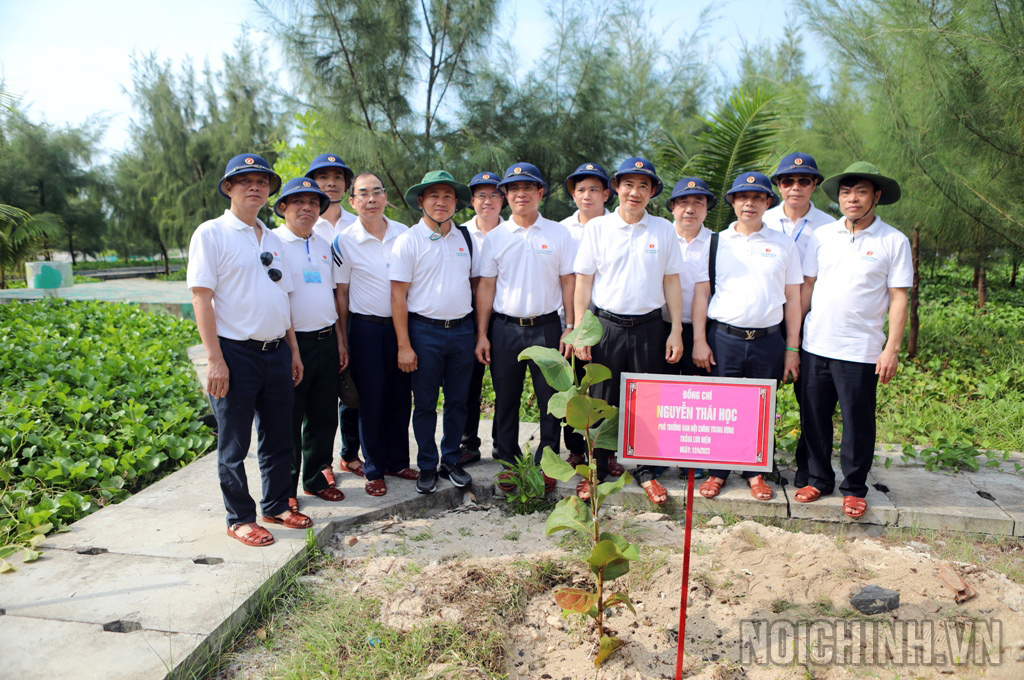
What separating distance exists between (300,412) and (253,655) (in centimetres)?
145

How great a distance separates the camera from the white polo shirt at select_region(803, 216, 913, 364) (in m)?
3.48

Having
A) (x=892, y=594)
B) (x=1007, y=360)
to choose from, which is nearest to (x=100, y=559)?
(x=892, y=594)

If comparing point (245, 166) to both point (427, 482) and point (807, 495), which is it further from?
point (807, 495)

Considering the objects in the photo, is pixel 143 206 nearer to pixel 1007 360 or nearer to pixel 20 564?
pixel 20 564

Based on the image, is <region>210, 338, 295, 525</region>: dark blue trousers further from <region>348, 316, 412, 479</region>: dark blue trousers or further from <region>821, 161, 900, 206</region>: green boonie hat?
<region>821, 161, 900, 206</region>: green boonie hat

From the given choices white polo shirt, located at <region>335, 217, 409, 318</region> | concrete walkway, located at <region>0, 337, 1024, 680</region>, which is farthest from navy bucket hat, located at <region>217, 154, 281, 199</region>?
concrete walkway, located at <region>0, 337, 1024, 680</region>

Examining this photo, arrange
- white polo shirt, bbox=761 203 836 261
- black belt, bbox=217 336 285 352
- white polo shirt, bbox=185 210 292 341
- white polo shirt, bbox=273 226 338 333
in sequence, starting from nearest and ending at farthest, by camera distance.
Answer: white polo shirt, bbox=185 210 292 341, black belt, bbox=217 336 285 352, white polo shirt, bbox=273 226 338 333, white polo shirt, bbox=761 203 836 261

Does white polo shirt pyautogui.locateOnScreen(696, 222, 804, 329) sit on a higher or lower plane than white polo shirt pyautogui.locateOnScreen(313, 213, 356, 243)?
lower

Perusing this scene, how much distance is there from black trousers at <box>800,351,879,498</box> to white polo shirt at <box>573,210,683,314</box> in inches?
38.4

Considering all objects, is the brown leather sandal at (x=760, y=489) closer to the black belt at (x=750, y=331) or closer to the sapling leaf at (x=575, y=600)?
the black belt at (x=750, y=331)

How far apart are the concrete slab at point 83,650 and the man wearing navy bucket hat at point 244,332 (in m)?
0.78

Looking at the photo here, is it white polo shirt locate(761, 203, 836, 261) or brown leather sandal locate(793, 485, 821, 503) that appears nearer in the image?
brown leather sandal locate(793, 485, 821, 503)

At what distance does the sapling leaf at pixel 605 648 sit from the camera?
8.02 feet

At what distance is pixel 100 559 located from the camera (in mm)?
3074
